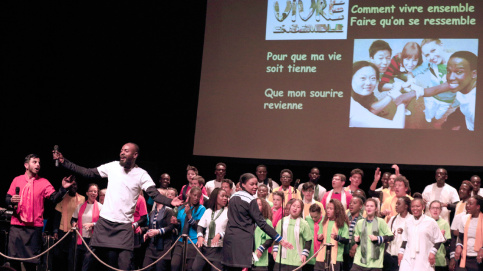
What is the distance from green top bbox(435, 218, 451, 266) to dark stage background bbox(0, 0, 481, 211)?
300 cm

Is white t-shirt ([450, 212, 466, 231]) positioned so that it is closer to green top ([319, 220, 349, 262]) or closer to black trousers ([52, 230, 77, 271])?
green top ([319, 220, 349, 262])

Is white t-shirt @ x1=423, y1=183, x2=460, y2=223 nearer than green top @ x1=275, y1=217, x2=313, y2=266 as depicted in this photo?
No

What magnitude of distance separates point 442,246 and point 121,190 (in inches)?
180

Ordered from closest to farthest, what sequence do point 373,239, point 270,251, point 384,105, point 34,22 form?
point 373,239 → point 270,251 → point 384,105 → point 34,22

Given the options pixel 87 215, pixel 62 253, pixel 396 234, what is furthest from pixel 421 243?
pixel 62 253

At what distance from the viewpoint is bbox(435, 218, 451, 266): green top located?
8367mm

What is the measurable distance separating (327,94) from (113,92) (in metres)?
4.46

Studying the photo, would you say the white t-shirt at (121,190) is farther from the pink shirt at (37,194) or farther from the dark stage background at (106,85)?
the dark stage background at (106,85)

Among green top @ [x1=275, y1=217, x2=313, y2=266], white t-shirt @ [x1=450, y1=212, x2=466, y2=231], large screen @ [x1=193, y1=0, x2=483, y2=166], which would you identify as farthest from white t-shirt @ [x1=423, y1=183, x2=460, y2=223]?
green top @ [x1=275, y1=217, x2=313, y2=266]

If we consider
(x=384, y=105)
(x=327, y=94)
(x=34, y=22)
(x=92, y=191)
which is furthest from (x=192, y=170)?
(x=34, y=22)

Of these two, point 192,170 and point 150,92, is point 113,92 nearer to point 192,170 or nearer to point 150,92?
point 150,92

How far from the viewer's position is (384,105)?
1038 cm

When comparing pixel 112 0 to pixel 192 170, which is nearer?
pixel 192 170

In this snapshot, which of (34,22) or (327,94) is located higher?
(34,22)
